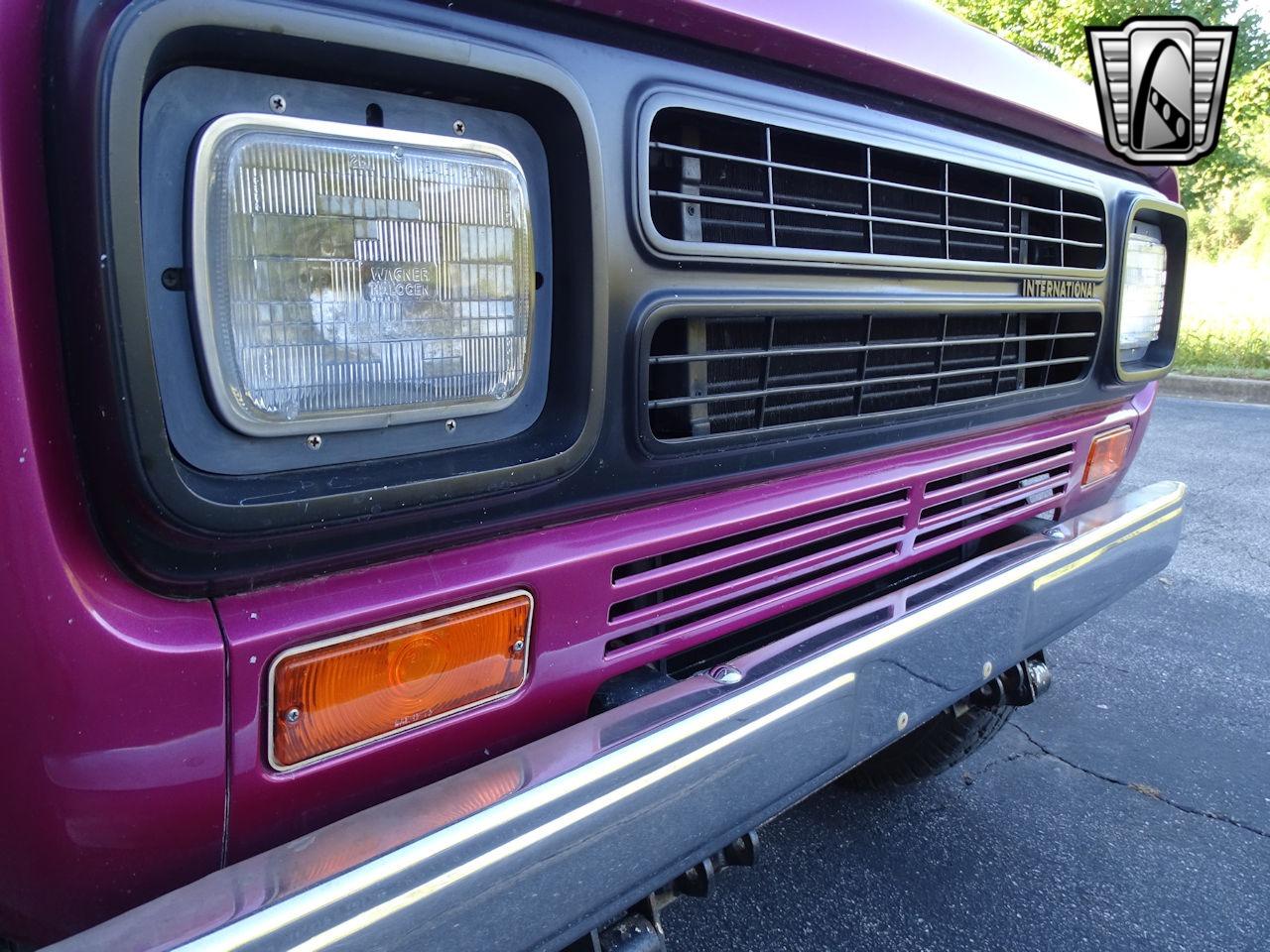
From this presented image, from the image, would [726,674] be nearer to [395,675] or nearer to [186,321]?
[395,675]

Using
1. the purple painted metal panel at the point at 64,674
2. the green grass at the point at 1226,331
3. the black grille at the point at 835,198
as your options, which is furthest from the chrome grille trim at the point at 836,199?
the green grass at the point at 1226,331

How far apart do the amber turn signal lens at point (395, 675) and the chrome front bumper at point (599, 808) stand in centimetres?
9

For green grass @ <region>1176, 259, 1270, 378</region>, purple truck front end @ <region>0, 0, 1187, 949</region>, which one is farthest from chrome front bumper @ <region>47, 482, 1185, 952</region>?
green grass @ <region>1176, 259, 1270, 378</region>

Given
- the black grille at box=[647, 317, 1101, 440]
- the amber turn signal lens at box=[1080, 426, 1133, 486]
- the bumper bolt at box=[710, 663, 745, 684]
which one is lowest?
the bumper bolt at box=[710, 663, 745, 684]

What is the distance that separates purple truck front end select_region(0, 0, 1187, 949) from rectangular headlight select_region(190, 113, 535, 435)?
28mm

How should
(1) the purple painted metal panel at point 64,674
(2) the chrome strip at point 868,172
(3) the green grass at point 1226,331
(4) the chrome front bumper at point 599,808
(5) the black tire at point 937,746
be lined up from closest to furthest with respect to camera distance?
(1) the purple painted metal panel at point 64,674
(4) the chrome front bumper at point 599,808
(2) the chrome strip at point 868,172
(5) the black tire at point 937,746
(3) the green grass at point 1226,331

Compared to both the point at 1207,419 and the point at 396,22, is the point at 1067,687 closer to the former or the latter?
the point at 396,22

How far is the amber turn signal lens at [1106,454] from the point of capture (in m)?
2.27

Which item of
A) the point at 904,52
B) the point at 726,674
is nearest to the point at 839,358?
the point at 904,52

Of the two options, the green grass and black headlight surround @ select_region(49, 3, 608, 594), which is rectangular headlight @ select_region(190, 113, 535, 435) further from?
→ the green grass

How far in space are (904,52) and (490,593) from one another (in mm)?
1083

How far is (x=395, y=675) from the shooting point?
108cm

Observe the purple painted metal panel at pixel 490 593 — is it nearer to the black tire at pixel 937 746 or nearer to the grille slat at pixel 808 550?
the grille slat at pixel 808 550

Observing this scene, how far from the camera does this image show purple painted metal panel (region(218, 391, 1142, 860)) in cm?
98
